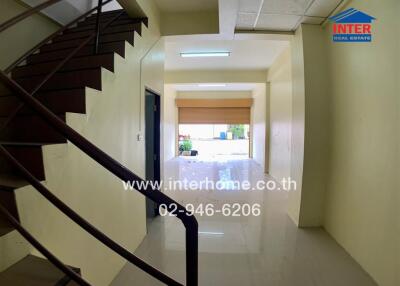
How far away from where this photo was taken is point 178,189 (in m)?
5.40

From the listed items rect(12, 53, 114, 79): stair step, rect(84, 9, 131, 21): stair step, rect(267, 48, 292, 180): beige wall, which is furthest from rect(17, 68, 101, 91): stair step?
rect(267, 48, 292, 180): beige wall

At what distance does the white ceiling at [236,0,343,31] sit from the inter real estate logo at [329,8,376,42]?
17cm

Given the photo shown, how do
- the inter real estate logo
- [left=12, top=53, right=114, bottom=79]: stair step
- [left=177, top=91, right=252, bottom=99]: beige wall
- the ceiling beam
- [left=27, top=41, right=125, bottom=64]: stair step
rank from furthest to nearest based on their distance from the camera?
[left=177, top=91, right=252, bottom=99]: beige wall → the ceiling beam → [left=27, top=41, right=125, bottom=64]: stair step → the inter real estate logo → [left=12, top=53, right=114, bottom=79]: stair step

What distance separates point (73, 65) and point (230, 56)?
3.98 m

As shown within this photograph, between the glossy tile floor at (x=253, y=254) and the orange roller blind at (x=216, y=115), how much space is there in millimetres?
6563

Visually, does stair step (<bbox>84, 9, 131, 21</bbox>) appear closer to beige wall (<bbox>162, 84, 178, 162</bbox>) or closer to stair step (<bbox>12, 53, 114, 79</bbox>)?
stair step (<bbox>12, 53, 114, 79</bbox>)

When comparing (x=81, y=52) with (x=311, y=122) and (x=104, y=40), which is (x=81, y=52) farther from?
(x=311, y=122)

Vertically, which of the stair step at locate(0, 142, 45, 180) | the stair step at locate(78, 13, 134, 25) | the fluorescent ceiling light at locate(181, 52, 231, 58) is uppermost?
the fluorescent ceiling light at locate(181, 52, 231, 58)

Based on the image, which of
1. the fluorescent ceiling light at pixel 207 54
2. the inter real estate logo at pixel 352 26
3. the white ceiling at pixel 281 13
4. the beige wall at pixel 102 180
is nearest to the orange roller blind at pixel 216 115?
the fluorescent ceiling light at pixel 207 54

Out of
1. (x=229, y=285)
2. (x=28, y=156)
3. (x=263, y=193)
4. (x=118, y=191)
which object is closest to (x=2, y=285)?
(x=28, y=156)

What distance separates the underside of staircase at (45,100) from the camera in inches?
45.6

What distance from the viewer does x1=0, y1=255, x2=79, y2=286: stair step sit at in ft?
3.49

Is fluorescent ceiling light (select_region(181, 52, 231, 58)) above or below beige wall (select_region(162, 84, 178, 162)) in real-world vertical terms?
above

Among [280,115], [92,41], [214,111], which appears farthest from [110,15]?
[214,111]
